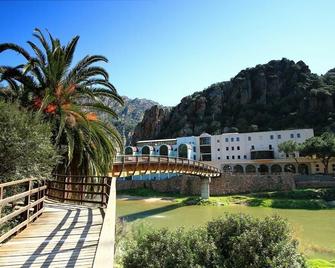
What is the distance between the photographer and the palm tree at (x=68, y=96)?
16.8 metres

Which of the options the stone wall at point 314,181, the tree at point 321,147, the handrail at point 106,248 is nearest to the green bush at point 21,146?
the handrail at point 106,248

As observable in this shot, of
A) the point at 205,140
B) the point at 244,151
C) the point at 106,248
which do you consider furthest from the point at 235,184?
the point at 106,248

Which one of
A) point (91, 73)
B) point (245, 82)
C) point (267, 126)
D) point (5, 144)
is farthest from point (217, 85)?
point (5, 144)

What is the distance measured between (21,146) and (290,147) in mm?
66543

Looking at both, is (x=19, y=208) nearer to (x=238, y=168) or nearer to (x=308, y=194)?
(x=308, y=194)

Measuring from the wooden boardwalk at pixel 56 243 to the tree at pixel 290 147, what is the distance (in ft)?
212

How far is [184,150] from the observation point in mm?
83125

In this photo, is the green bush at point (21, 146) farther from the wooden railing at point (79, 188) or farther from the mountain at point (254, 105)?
the mountain at point (254, 105)

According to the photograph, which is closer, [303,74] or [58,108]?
[58,108]

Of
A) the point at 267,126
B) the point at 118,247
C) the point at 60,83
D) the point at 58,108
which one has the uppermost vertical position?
the point at 267,126

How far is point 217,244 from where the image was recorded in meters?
13.9

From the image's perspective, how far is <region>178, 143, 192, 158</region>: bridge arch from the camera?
272 ft

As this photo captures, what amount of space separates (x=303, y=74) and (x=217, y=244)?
105180 mm

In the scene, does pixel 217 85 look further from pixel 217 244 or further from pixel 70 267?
pixel 70 267
